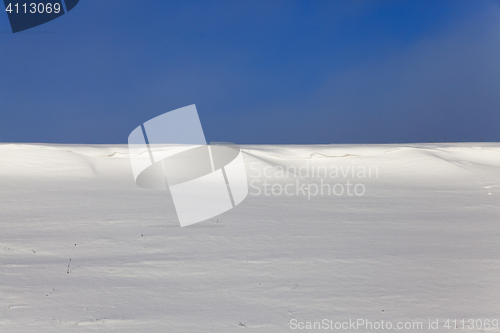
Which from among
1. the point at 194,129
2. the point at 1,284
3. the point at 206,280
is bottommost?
the point at 206,280

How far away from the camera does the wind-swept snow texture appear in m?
2.65

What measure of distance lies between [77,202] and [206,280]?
2480 mm

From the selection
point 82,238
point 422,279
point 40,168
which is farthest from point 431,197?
point 40,168

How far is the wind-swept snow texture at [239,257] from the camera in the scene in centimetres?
265

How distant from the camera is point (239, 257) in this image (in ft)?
11.4

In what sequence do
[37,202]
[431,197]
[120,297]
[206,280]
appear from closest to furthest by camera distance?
1. [120,297]
2. [206,280]
3. [37,202]
4. [431,197]

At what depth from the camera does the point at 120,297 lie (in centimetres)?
280

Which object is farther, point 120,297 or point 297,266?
point 297,266

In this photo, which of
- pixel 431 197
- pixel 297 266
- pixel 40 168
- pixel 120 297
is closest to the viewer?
pixel 120 297

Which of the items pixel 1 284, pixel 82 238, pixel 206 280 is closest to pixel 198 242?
pixel 206 280

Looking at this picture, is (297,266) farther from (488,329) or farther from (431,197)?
(431,197)

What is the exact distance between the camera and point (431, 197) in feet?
18.7

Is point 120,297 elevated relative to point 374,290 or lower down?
elevated

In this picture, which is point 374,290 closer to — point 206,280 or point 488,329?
point 488,329
